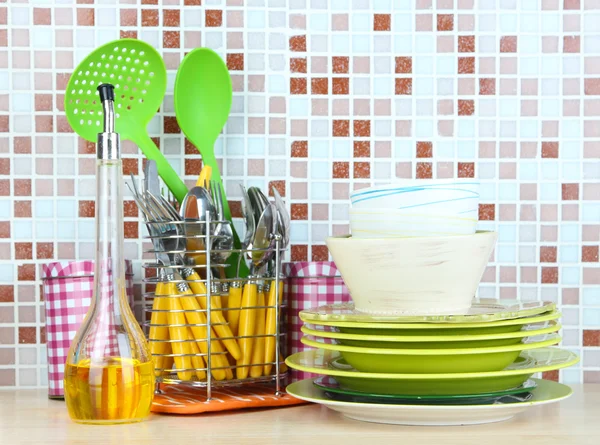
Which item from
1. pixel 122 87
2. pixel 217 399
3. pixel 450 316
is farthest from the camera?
pixel 122 87

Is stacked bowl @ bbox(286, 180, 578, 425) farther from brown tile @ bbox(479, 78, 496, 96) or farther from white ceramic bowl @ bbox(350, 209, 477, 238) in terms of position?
brown tile @ bbox(479, 78, 496, 96)

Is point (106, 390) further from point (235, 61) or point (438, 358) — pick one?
point (235, 61)

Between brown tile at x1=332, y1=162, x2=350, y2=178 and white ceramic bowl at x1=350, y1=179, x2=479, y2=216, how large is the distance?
30cm

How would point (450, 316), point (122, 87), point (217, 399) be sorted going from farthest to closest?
1. point (122, 87)
2. point (217, 399)
3. point (450, 316)

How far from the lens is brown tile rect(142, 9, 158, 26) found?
3.52ft

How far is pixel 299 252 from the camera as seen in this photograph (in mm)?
1069

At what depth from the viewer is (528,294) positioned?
1072 millimetres

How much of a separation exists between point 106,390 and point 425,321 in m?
0.33

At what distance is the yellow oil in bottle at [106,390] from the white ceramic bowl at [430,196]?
0.31m

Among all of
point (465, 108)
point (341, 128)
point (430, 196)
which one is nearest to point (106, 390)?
point (430, 196)

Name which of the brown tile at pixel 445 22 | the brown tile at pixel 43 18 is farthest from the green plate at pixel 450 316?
the brown tile at pixel 43 18

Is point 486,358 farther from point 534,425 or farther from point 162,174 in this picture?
point 162,174

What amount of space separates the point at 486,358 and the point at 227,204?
38cm

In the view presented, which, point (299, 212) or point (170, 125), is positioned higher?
point (170, 125)
